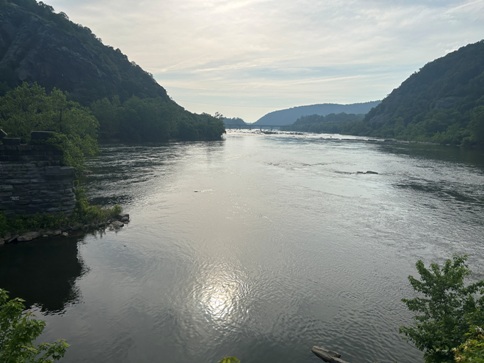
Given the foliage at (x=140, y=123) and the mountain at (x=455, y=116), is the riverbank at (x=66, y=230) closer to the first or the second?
the foliage at (x=140, y=123)

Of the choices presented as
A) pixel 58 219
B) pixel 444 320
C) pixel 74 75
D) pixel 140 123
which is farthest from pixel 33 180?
pixel 74 75

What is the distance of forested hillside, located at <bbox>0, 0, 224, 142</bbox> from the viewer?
128000 millimetres

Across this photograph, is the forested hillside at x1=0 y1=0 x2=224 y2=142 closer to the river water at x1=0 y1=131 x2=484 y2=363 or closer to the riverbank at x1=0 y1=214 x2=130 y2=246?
the river water at x1=0 y1=131 x2=484 y2=363

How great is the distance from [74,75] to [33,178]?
140069 millimetres

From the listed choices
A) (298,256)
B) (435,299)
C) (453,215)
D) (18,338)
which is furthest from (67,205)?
(453,215)

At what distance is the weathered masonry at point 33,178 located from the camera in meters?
28.1

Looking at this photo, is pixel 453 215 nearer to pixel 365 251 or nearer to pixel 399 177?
pixel 365 251

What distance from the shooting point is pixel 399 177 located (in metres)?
64.5

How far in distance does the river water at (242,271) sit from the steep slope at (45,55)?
11101 cm

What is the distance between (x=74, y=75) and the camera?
491 feet

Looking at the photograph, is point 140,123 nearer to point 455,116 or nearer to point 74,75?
point 74,75

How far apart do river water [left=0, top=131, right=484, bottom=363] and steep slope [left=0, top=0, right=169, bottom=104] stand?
111m

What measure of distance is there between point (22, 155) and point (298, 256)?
24033 mm

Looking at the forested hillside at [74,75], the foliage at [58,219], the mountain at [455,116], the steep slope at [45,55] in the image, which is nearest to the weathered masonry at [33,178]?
the foliage at [58,219]
